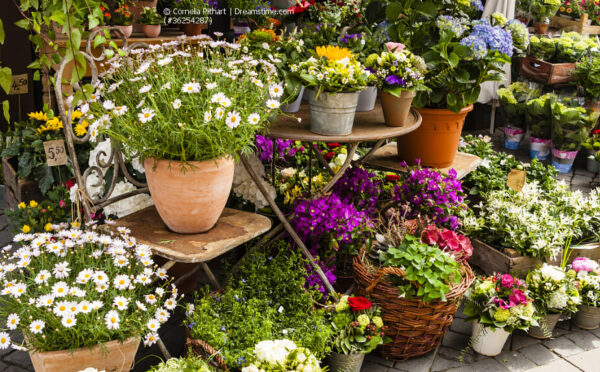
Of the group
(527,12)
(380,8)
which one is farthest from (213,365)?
(527,12)

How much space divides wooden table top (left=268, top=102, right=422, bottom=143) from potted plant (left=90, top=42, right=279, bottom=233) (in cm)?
33

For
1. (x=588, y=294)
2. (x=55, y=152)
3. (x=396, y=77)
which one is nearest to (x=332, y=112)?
(x=396, y=77)

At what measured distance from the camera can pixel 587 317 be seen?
3404 mm

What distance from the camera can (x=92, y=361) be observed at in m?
2.14

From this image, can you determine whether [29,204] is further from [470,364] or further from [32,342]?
[470,364]

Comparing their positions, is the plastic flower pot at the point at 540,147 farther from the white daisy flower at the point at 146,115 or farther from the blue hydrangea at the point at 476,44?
the white daisy flower at the point at 146,115

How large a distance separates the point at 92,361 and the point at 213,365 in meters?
0.51

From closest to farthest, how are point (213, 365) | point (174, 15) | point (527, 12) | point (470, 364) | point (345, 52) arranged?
point (213, 365) → point (345, 52) → point (470, 364) → point (174, 15) → point (527, 12)

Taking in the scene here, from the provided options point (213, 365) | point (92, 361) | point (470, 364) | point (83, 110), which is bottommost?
point (470, 364)

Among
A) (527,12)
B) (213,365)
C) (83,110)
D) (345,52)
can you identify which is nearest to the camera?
(83,110)

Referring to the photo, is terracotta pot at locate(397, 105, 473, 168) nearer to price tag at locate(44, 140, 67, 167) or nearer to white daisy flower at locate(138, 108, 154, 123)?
white daisy flower at locate(138, 108, 154, 123)

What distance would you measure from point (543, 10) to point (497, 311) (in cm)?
547

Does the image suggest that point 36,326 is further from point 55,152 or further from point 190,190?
point 55,152

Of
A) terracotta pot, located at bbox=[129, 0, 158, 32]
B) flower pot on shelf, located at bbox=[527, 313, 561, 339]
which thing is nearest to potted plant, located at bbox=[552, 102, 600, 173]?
flower pot on shelf, located at bbox=[527, 313, 561, 339]
